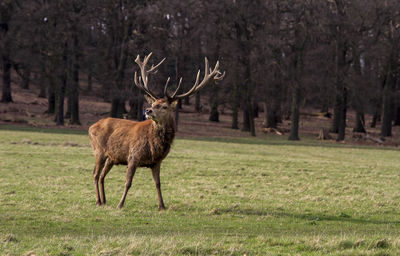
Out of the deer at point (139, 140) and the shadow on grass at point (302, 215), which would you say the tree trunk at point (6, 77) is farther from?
the shadow on grass at point (302, 215)

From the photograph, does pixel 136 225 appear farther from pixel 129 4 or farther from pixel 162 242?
pixel 129 4

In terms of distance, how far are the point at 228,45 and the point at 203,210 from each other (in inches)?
1347

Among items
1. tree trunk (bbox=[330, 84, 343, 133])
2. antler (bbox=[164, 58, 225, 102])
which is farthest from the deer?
tree trunk (bbox=[330, 84, 343, 133])

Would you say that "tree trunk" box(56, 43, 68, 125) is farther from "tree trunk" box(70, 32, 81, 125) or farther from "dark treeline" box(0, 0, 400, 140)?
"tree trunk" box(70, 32, 81, 125)

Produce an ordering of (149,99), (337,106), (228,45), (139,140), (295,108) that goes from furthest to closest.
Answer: (337,106)
(228,45)
(295,108)
(149,99)
(139,140)

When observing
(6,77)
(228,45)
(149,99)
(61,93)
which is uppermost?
(228,45)

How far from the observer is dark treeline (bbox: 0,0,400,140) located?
44156mm

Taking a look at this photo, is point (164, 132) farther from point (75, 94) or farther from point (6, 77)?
point (6, 77)

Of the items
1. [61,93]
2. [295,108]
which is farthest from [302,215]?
[61,93]

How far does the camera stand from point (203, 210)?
12117 millimetres

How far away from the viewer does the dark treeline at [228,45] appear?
44.2 metres

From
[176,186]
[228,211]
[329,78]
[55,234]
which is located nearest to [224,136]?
[329,78]

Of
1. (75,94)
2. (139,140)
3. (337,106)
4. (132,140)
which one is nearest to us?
(139,140)

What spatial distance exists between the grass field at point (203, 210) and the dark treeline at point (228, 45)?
22218 millimetres
